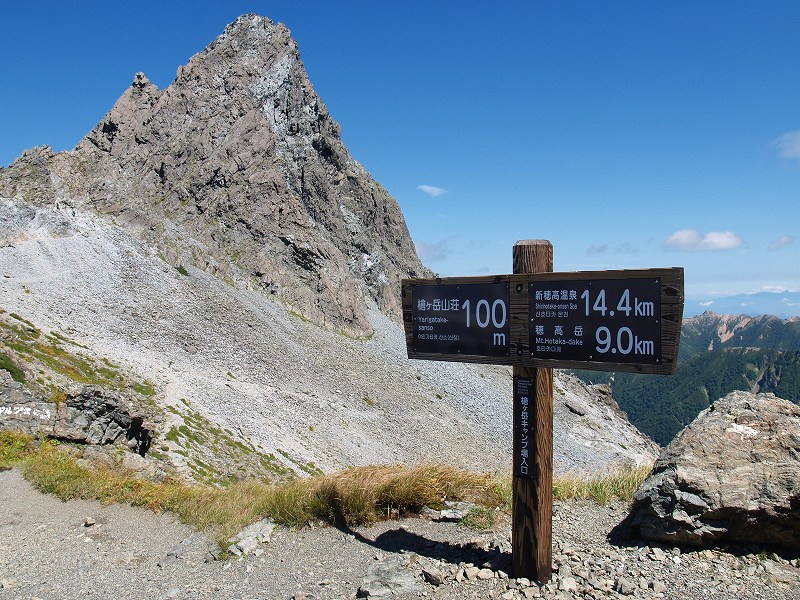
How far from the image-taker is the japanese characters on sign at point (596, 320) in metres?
5.14

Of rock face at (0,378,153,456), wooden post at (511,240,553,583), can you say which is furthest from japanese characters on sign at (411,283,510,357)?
rock face at (0,378,153,456)

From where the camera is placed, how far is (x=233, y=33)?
223ft

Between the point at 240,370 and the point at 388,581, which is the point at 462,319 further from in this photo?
the point at 240,370

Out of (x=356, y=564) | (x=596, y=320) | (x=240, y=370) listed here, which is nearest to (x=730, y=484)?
(x=596, y=320)

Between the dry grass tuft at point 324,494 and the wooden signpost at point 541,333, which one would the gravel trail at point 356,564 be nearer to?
the dry grass tuft at point 324,494

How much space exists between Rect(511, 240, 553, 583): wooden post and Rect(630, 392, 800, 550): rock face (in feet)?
5.03

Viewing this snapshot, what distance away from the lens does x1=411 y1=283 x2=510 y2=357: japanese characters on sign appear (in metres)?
6.11

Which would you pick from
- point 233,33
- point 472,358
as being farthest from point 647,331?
point 233,33

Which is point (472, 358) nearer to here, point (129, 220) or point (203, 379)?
point (203, 379)

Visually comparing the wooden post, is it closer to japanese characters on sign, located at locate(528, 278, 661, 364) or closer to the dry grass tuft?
japanese characters on sign, located at locate(528, 278, 661, 364)

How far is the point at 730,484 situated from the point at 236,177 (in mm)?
61655

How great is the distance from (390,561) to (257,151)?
62.8 meters

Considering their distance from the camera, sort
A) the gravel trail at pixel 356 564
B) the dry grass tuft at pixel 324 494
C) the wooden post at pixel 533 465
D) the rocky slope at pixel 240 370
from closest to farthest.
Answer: the gravel trail at pixel 356 564 → the wooden post at pixel 533 465 → the dry grass tuft at pixel 324 494 → the rocky slope at pixel 240 370

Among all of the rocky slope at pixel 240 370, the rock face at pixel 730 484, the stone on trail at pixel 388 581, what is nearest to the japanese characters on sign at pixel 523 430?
the stone on trail at pixel 388 581
